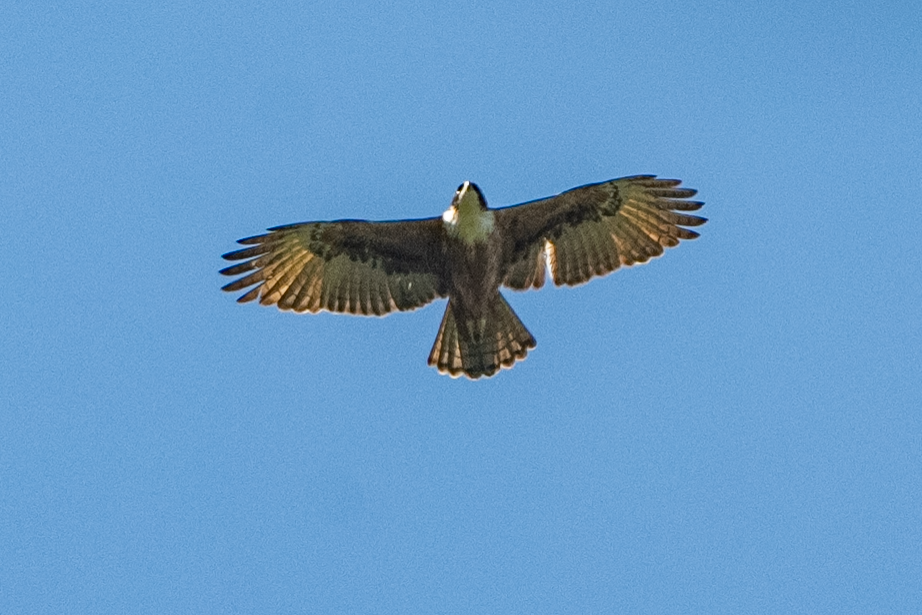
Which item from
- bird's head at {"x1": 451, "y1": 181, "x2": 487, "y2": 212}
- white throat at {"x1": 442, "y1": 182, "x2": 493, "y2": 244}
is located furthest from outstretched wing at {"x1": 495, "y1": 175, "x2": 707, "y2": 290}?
bird's head at {"x1": 451, "y1": 181, "x2": 487, "y2": 212}

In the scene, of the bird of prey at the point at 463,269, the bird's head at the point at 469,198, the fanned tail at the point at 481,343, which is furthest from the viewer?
the fanned tail at the point at 481,343

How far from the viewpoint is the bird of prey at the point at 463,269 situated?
15266 mm

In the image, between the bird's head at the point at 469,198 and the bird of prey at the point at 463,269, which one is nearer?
the bird's head at the point at 469,198

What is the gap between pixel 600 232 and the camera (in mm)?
15484

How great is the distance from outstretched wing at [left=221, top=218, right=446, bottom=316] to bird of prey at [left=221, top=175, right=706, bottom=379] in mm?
10

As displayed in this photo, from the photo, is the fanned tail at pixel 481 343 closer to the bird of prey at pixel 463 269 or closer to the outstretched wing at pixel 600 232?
the bird of prey at pixel 463 269

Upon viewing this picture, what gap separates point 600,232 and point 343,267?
2687mm

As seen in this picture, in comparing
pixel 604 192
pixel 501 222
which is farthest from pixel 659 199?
pixel 501 222

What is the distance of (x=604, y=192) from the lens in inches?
603

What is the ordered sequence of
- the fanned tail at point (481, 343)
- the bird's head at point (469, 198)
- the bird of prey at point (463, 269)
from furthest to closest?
the fanned tail at point (481, 343) → the bird of prey at point (463, 269) → the bird's head at point (469, 198)

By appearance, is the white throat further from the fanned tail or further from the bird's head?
the fanned tail

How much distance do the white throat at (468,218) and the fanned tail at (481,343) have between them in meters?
0.93

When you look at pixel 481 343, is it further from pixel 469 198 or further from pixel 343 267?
pixel 469 198

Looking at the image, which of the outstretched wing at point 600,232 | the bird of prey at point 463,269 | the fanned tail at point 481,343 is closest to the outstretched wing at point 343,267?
the bird of prey at point 463,269
